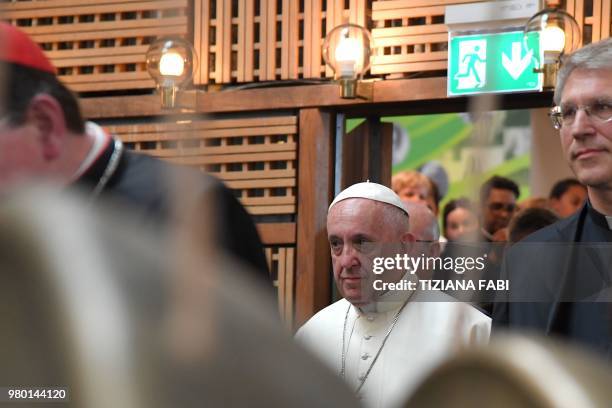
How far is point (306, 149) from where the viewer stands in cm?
687

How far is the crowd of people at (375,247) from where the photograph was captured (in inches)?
18.2

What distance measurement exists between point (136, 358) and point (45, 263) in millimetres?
48

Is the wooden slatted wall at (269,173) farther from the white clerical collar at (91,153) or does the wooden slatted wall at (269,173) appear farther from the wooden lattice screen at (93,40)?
the white clerical collar at (91,153)

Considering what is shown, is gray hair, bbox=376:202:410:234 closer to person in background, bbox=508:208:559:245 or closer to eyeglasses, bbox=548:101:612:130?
person in background, bbox=508:208:559:245

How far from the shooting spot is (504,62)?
5.94 metres

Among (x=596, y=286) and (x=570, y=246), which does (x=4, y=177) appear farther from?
(x=570, y=246)

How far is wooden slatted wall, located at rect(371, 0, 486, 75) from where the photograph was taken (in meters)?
6.54

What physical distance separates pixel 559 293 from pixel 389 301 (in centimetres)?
138

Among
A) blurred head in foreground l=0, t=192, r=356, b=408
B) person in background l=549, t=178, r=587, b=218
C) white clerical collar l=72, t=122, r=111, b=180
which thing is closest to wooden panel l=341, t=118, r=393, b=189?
person in background l=549, t=178, r=587, b=218

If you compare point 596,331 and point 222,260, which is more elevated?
point 222,260

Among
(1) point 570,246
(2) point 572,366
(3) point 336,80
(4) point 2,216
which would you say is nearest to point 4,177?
(4) point 2,216

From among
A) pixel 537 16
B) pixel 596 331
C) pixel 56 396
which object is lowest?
pixel 596 331

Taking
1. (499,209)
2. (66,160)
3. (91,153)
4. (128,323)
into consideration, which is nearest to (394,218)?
(499,209)

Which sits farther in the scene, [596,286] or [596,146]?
[596,146]
